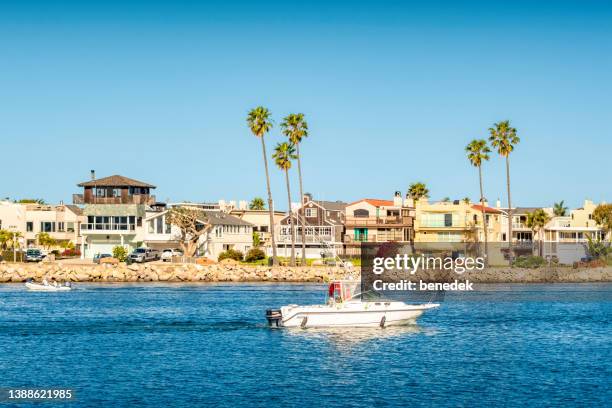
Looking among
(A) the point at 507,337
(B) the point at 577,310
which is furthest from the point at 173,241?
(A) the point at 507,337

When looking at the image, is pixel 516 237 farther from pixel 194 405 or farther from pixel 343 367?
pixel 194 405

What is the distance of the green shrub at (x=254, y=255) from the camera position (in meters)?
131

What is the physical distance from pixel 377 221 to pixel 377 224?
1.44 ft

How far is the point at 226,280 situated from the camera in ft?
385

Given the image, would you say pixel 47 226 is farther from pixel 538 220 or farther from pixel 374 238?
pixel 538 220

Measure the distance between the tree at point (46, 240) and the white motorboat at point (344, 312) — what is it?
86860 mm

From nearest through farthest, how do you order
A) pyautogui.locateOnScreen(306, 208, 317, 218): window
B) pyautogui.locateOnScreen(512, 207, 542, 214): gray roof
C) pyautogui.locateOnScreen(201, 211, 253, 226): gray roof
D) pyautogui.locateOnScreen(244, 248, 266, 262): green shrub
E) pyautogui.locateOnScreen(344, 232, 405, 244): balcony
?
1. pyautogui.locateOnScreen(244, 248, 266, 262): green shrub
2. pyautogui.locateOnScreen(201, 211, 253, 226): gray roof
3. pyautogui.locateOnScreen(344, 232, 405, 244): balcony
4. pyautogui.locateOnScreen(306, 208, 317, 218): window
5. pyautogui.locateOnScreen(512, 207, 542, 214): gray roof

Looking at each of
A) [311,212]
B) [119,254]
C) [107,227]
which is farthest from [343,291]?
[311,212]

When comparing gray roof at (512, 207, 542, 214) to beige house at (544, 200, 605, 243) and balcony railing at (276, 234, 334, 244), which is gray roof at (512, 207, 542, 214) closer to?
beige house at (544, 200, 605, 243)

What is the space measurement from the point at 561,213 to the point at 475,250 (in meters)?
52.2

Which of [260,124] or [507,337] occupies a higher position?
[260,124]

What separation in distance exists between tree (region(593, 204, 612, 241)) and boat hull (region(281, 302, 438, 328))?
90404 millimetres

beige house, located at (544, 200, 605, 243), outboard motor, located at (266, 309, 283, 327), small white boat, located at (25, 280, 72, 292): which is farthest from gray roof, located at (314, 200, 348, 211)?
outboard motor, located at (266, 309, 283, 327)

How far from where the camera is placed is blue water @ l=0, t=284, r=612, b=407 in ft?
137
